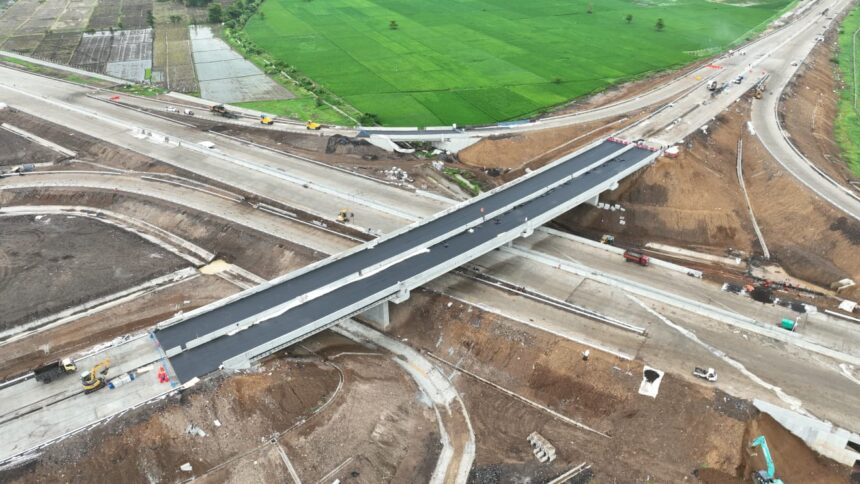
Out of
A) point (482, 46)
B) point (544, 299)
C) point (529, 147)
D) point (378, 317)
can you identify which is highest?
point (482, 46)

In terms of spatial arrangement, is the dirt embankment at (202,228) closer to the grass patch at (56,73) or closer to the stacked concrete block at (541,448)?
the stacked concrete block at (541,448)

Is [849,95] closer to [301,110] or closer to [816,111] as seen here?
[816,111]

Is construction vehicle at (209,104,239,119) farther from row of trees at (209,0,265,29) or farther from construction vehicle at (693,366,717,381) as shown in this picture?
construction vehicle at (693,366,717,381)

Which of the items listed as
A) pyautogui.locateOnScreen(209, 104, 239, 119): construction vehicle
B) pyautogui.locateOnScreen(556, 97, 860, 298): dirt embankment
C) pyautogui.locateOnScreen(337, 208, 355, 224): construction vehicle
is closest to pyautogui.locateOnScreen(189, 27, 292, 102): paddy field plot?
pyautogui.locateOnScreen(209, 104, 239, 119): construction vehicle

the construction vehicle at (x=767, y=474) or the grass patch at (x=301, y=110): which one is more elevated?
the grass patch at (x=301, y=110)

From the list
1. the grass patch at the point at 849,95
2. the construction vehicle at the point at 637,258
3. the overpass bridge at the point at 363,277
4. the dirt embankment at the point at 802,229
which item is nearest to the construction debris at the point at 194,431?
the overpass bridge at the point at 363,277

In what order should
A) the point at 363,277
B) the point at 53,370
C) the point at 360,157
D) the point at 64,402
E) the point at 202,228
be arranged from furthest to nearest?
the point at 360,157
the point at 202,228
the point at 363,277
the point at 53,370
the point at 64,402

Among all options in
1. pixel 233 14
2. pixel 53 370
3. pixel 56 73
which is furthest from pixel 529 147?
pixel 233 14

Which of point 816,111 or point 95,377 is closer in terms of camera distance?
point 95,377
